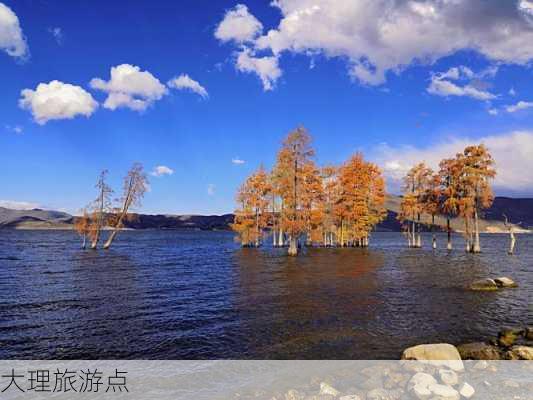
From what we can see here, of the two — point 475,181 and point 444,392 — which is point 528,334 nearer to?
point 444,392

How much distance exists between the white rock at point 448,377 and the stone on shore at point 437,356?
1044mm

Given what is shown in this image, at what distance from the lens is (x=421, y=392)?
37.3ft

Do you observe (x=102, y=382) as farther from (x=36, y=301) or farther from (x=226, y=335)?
(x=36, y=301)

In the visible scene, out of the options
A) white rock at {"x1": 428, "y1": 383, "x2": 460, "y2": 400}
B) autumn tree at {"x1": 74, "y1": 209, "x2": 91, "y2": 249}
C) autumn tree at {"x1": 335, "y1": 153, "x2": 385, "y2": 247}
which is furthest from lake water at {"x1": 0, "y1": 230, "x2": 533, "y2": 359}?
autumn tree at {"x1": 335, "y1": 153, "x2": 385, "y2": 247}

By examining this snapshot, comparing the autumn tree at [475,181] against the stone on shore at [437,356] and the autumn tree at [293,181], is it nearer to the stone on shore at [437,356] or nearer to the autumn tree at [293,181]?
the autumn tree at [293,181]

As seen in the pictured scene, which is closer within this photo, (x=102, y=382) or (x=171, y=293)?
(x=102, y=382)

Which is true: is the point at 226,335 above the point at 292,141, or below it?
below

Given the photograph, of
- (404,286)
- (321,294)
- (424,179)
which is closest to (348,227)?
(424,179)

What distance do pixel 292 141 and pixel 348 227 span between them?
34.6 m

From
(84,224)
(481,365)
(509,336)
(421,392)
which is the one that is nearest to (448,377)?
(421,392)

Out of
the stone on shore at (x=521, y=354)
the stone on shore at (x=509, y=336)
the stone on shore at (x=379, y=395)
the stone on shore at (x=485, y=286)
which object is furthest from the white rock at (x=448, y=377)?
the stone on shore at (x=485, y=286)

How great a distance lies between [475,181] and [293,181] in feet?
119

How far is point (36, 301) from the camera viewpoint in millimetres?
27406

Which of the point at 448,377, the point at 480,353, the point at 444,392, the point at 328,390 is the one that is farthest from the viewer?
the point at 480,353
